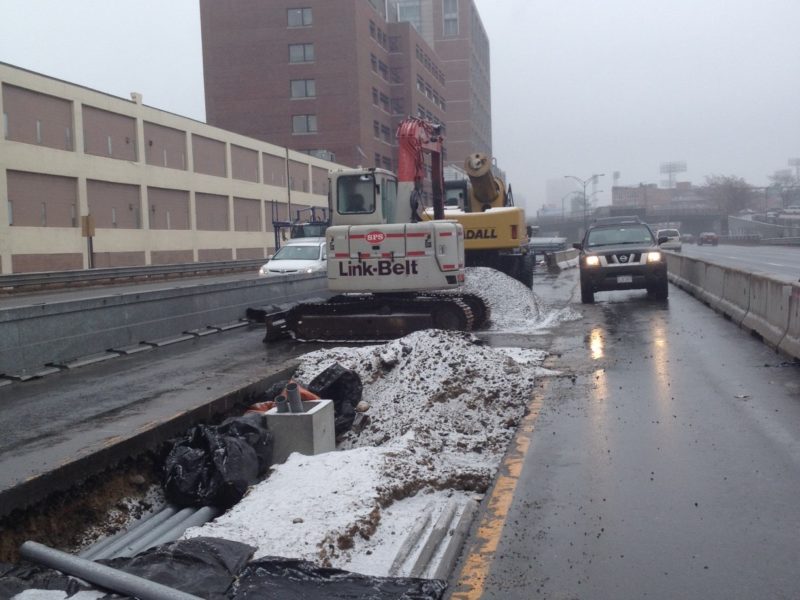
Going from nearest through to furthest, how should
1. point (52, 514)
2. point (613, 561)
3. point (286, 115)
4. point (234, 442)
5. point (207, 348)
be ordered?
point (613, 561), point (52, 514), point (234, 442), point (207, 348), point (286, 115)

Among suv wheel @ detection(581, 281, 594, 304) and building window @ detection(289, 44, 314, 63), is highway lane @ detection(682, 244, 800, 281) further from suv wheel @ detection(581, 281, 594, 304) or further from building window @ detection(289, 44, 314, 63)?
building window @ detection(289, 44, 314, 63)

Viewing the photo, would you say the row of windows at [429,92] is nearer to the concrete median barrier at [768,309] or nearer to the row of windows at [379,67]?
the row of windows at [379,67]

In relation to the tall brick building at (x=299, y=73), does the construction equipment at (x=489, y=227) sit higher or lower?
lower

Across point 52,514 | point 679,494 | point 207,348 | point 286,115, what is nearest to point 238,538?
point 52,514

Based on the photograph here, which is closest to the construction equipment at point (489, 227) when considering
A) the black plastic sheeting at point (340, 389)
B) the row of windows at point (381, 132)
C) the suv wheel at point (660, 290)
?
the suv wheel at point (660, 290)

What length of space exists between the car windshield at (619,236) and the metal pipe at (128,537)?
18.4 meters

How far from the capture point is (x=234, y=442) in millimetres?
7000

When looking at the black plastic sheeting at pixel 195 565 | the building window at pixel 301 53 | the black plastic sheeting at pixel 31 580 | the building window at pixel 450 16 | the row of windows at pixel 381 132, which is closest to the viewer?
the black plastic sheeting at pixel 195 565

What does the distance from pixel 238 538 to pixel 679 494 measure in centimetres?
311

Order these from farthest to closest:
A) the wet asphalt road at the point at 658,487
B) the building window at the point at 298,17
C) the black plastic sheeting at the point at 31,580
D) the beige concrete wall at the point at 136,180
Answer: the building window at the point at 298,17, the beige concrete wall at the point at 136,180, the wet asphalt road at the point at 658,487, the black plastic sheeting at the point at 31,580

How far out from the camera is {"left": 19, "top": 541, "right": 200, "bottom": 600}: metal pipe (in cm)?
409

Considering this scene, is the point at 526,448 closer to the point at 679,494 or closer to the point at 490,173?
the point at 679,494

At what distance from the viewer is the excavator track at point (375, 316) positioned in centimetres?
1573

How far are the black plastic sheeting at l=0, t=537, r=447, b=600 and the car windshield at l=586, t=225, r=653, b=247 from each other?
1966 cm
